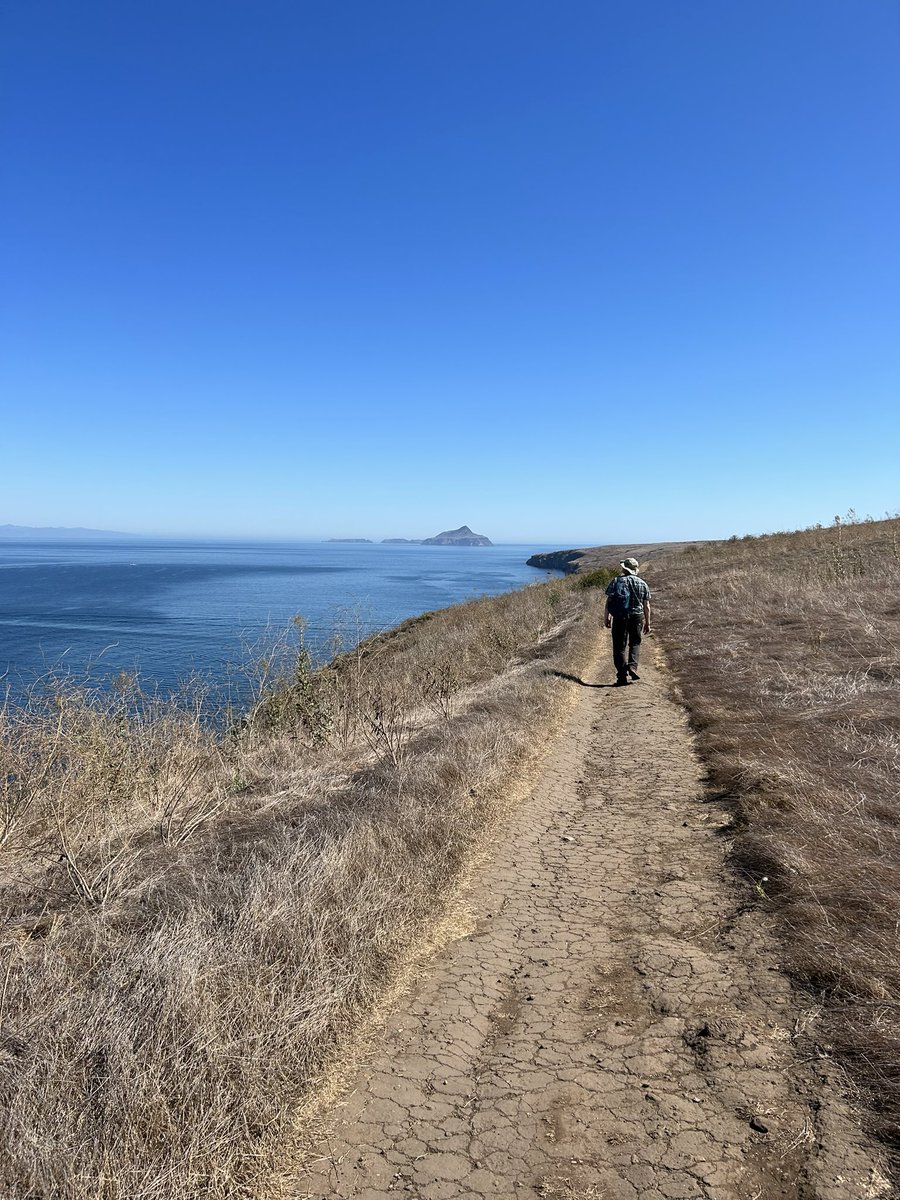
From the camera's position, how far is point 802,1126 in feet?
8.67

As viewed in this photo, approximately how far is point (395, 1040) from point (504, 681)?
29.8 ft

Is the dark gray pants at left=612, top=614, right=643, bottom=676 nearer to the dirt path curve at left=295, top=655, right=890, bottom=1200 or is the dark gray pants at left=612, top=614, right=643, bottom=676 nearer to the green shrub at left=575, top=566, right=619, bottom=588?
the dirt path curve at left=295, top=655, right=890, bottom=1200

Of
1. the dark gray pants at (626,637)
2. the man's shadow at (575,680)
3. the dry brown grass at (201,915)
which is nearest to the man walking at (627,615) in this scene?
the dark gray pants at (626,637)

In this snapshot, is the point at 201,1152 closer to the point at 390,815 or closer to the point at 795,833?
the point at 390,815

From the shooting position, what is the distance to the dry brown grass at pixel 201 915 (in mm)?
2502

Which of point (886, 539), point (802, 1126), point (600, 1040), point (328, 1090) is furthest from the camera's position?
point (886, 539)

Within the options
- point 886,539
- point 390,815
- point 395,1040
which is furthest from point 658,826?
point 886,539

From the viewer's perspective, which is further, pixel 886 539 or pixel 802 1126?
pixel 886 539

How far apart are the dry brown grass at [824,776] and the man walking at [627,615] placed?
928mm

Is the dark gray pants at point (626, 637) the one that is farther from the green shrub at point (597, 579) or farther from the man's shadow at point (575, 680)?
the green shrub at point (597, 579)

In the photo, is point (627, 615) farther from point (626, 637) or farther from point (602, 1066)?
point (602, 1066)

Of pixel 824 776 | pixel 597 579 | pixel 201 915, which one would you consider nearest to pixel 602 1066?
pixel 201 915

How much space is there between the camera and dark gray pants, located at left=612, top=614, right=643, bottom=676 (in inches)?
471

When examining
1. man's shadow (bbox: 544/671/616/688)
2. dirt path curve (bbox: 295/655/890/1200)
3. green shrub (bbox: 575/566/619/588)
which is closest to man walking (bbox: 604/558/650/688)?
man's shadow (bbox: 544/671/616/688)
